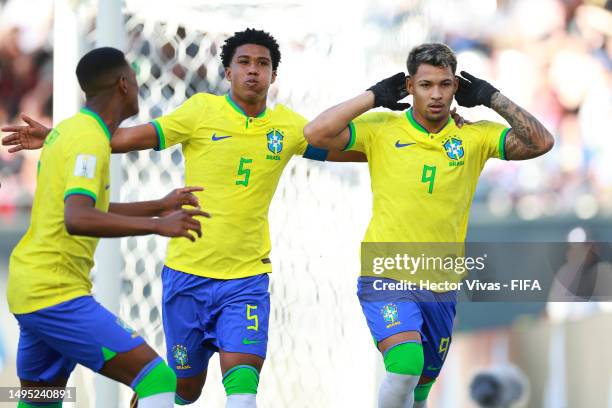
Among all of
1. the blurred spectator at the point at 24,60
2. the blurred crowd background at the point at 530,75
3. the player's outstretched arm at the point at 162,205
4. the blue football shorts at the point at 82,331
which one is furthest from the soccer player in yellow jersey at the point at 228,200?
the blurred spectator at the point at 24,60

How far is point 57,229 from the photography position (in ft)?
13.6

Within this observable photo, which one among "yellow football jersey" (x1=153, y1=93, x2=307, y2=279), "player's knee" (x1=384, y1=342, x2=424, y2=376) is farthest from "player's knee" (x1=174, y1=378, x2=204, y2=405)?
"player's knee" (x1=384, y1=342, x2=424, y2=376)

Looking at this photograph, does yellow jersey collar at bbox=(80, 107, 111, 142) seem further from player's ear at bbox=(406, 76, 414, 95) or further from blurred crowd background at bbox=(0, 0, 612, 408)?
blurred crowd background at bbox=(0, 0, 612, 408)

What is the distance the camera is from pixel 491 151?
5270mm

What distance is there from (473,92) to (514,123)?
0.85ft

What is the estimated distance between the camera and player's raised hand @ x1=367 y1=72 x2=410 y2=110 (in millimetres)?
5148

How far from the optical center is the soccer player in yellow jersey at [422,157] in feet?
16.6

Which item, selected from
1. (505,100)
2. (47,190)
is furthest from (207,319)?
(505,100)

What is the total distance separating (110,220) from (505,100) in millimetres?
2217

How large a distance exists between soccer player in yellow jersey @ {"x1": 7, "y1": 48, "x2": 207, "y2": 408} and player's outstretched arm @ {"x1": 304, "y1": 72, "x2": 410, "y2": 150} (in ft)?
3.98

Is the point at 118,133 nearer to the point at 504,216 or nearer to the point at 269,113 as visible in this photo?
the point at 269,113

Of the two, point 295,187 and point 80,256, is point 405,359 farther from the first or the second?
point 295,187

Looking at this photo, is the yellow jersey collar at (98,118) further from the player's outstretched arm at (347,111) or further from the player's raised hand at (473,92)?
the player's raised hand at (473,92)

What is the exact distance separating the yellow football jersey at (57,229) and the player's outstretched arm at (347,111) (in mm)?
1276
